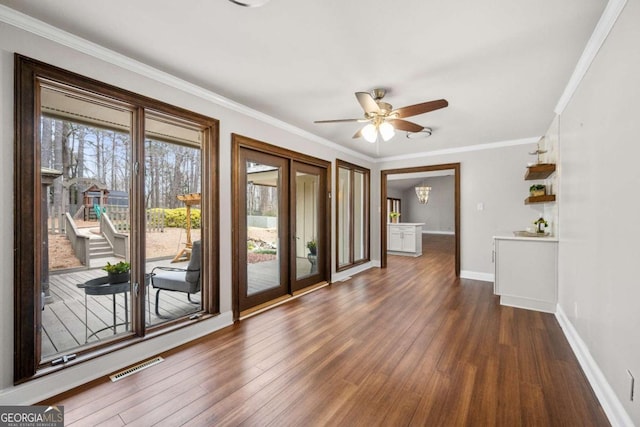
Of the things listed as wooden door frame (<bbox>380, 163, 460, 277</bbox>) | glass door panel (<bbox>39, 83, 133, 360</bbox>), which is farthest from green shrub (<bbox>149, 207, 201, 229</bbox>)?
wooden door frame (<bbox>380, 163, 460, 277</bbox>)

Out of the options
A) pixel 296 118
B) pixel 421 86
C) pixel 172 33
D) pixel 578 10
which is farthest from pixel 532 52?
pixel 172 33

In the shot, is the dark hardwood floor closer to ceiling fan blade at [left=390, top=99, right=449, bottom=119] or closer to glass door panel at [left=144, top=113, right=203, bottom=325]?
glass door panel at [left=144, top=113, right=203, bottom=325]

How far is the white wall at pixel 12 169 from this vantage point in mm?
1655

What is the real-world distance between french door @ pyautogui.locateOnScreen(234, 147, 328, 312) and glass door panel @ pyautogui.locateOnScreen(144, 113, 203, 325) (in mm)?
462

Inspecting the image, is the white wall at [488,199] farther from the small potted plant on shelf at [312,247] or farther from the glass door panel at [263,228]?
the glass door panel at [263,228]

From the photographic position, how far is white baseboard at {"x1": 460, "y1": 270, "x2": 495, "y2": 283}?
4.84 m

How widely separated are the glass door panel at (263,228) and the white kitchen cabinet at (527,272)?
2970 millimetres

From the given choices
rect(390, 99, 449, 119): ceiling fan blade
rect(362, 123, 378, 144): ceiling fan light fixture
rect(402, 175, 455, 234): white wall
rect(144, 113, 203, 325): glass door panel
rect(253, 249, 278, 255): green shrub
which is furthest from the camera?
rect(402, 175, 455, 234): white wall

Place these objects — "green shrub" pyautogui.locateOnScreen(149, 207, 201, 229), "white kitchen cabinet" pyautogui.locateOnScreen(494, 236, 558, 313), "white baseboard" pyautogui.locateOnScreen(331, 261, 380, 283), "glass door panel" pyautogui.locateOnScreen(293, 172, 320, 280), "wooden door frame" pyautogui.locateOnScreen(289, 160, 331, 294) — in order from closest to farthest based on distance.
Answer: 1. "green shrub" pyautogui.locateOnScreen(149, 207, 201, 229)
2. "white kitchen cabinet" pyautogui.locateOnScreen(494, 236, 558, 313)
3. "wooden door frame" pyautogui.locateOnScreen(289, 160, 331, 294)
4. "glass door panel" pyautogui.locateOnScreen(293, 172, 320, 280)
5. "white baseboard" pyautogui.locateOnScreen(331, 261, 380, 283)

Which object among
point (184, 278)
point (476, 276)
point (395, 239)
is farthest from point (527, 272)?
point (395, 239)

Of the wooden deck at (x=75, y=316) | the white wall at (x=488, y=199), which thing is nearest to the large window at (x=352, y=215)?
the white wall at (x=488, y=199)

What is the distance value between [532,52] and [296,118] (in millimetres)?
2474

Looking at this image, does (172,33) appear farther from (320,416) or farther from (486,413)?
(486,413)

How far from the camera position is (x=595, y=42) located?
189cm
